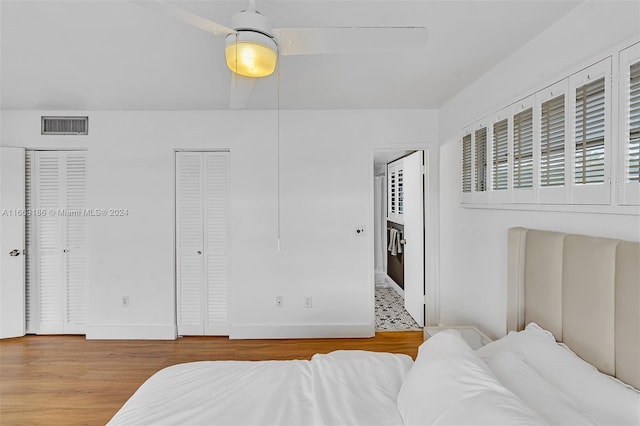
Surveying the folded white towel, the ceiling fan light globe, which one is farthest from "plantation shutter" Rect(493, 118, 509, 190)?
the folded white towel

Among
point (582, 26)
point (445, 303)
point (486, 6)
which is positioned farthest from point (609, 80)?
point (445, 303)

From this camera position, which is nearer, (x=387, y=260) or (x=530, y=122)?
(x=530, y=122)

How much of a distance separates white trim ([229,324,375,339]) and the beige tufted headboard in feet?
6.17

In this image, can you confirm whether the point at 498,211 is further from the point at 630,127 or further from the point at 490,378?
the point at 490,378

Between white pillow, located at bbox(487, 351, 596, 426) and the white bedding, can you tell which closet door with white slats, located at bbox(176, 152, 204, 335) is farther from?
white pillow, located at bbox(487, 351, 596, 426)

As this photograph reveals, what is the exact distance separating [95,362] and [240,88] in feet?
9.65

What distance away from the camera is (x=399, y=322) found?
4.01 m

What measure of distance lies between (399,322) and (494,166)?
92.5 inches

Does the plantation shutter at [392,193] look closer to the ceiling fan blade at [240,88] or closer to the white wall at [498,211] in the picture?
the white wall at [498,211]

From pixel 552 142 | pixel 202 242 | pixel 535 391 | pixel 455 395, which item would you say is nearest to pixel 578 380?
pixel 535 391

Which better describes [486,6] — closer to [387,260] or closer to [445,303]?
[445,303]

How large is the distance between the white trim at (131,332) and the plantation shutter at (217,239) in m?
0.43

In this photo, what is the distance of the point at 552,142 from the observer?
71.6 inches

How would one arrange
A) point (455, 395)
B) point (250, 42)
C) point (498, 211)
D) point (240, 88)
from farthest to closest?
point (498, 211), point (240, 88), point (250, 42), point (455, 395)
